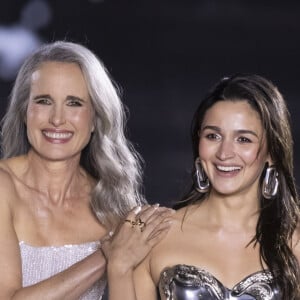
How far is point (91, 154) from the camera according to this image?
3.53 meters

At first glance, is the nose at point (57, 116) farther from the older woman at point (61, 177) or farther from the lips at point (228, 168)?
the lips at point (228, 168)

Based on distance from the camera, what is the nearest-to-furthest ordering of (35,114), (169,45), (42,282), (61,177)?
(42,282)
(35,114)
(61,177)
(169,45)

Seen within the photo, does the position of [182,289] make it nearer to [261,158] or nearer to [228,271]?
[228,271]

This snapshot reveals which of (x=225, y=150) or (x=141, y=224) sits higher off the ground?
(x=225, y=150)

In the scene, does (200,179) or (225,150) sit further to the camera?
(200,179)

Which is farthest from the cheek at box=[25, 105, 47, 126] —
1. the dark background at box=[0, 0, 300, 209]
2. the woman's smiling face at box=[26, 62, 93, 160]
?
the dark background at box=[0, 0, 300, 209]

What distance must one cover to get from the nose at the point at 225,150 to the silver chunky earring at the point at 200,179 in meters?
0.15

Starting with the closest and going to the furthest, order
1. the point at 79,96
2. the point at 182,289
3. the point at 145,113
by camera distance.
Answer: the point at 182,289 < the point at 79,96 < the point at 145,113

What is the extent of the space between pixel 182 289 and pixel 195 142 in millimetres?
442

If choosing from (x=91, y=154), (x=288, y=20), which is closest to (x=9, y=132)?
(x=91, y=154)

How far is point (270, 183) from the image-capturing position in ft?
10.4

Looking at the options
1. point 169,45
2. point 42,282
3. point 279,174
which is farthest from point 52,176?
point 169,45

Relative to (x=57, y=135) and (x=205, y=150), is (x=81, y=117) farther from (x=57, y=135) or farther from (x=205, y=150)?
(x=205, y=150)

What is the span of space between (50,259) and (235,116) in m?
0.80
